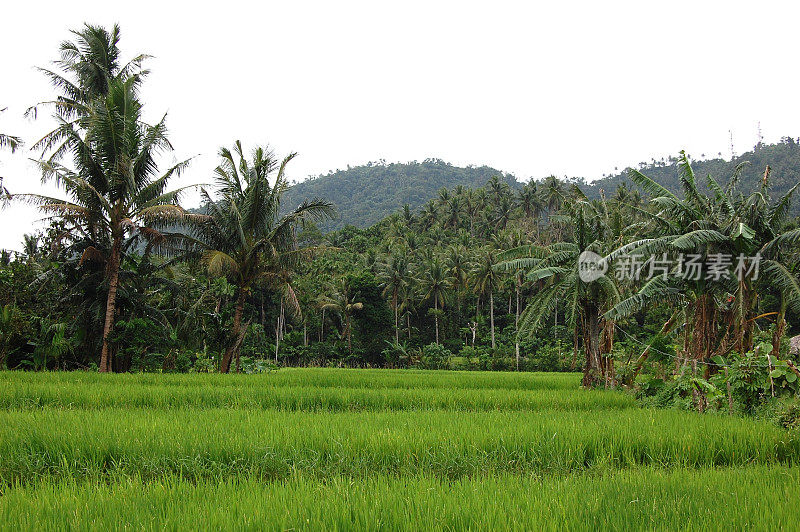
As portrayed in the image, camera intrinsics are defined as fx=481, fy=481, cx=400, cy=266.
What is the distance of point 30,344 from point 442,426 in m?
14.3

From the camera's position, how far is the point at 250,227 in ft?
52.9

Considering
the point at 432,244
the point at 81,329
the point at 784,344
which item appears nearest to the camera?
the point at 784,344

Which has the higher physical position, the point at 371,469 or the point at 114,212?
the point at 114,212

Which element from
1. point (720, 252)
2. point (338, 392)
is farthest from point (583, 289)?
point (338, 392)

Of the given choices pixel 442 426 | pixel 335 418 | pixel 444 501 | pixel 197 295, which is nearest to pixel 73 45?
pixel 197 295

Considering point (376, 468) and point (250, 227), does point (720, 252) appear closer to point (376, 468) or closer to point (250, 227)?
point (376, 468)

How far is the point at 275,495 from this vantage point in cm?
354

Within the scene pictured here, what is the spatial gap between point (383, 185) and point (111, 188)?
107426 millimetres

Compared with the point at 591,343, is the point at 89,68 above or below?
above

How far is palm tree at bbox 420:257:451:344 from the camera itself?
45500mm

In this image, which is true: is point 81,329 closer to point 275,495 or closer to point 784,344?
point 275,495

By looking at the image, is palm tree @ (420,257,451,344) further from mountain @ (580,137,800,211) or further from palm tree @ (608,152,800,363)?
palm tree @ (608,152,800,363)

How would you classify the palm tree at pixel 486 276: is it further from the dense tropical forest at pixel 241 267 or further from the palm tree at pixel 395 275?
the dense tropical forest at pixel 241 267

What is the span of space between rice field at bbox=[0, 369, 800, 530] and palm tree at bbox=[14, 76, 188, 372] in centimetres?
608
